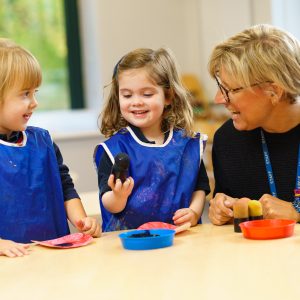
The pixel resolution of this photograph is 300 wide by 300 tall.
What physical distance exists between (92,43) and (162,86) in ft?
10.2

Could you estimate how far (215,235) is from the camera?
187cm

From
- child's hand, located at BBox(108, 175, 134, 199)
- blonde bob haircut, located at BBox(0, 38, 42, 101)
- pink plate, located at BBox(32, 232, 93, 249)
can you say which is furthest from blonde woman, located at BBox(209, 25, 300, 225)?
blonde bob haircut, located at BBox(0, 38, 42, 101)

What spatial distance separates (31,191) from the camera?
2074 mm

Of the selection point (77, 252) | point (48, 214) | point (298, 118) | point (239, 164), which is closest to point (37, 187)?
point (48, 214)

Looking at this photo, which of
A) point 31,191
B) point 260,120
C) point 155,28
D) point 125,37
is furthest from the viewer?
point 155,28

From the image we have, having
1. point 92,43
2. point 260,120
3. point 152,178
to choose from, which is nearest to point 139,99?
point 152,178

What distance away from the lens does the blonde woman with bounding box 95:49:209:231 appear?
2145mm

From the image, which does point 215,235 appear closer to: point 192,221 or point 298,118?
point 192,221

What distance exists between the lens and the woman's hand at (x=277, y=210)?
1964mm

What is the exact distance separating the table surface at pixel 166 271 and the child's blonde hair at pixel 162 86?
0.52m

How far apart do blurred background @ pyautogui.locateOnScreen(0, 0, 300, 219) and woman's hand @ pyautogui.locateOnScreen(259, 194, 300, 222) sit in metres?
2.95

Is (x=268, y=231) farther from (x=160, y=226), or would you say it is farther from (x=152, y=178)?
(x=152, y=178)

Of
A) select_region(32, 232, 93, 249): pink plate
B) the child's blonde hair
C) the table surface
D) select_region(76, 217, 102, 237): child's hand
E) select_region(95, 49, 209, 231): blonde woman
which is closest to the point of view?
the table surface

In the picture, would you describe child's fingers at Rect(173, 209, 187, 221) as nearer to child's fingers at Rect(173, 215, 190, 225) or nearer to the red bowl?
child's fingers at Rect(173, 215, 190, 225)
